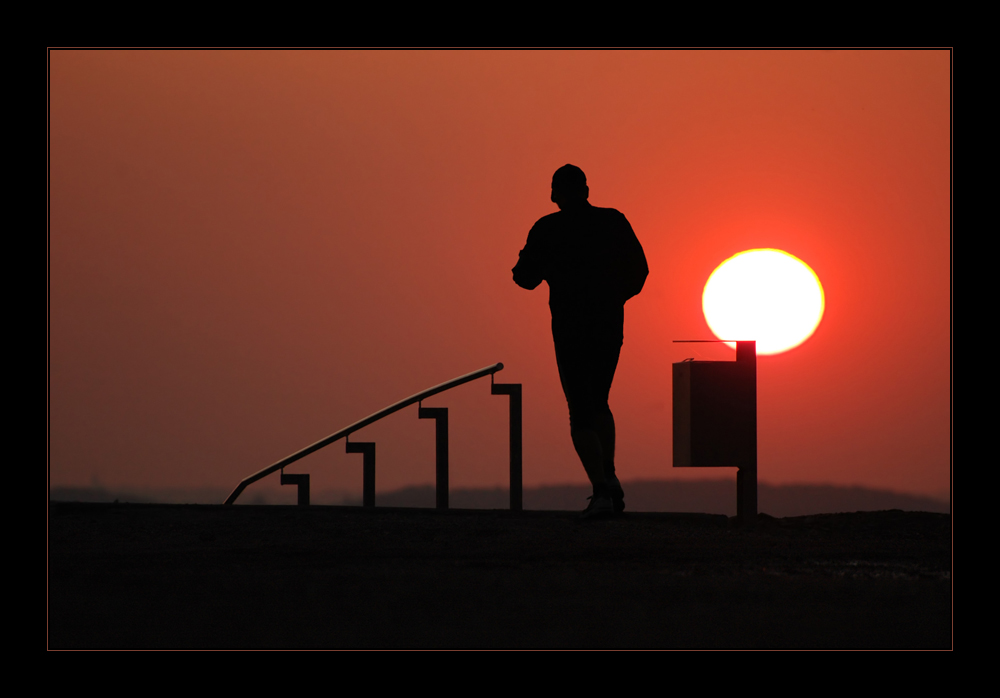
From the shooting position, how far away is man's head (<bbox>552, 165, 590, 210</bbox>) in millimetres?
7094

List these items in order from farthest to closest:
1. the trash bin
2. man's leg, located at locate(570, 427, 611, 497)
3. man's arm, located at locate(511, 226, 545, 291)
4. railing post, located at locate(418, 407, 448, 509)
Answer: railing post, located at locate(418, 407, 448, 509)
the trash bin
man's arm, located at locate(511, 226, 545, 291)
man's leg, located at locate(570, 427, 611, 497)

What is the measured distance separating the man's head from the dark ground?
2.10m

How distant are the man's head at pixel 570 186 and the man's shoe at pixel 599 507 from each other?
1910 mm

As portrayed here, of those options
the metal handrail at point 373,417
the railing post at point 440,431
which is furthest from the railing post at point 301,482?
the railing post at point 440,431

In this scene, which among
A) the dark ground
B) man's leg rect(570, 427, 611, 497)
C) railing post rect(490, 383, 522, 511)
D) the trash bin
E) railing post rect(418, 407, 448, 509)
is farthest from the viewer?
railing post rect(418, 407, 448, 509)

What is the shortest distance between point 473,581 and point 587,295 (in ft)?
6.98

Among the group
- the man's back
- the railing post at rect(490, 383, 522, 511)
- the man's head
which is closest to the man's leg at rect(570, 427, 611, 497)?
the man's back

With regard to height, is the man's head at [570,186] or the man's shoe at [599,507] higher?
the man's head at [570,186]

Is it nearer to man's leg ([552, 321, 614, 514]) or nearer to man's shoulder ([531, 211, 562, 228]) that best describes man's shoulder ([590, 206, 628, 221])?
man's shoulder ([531, 211, 562, 228])

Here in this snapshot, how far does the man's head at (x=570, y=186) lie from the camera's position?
23.3 ft

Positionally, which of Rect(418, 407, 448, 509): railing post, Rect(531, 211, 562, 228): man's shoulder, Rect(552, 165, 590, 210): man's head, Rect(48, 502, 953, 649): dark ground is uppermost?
Rect(552, 165, 590, 210): man's head

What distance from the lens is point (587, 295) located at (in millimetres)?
7020

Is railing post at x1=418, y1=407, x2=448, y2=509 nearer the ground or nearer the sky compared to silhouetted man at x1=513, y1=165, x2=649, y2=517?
nearer the ground

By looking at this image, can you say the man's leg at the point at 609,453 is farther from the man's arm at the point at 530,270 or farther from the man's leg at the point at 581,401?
the man's arm at the point at 530,270
